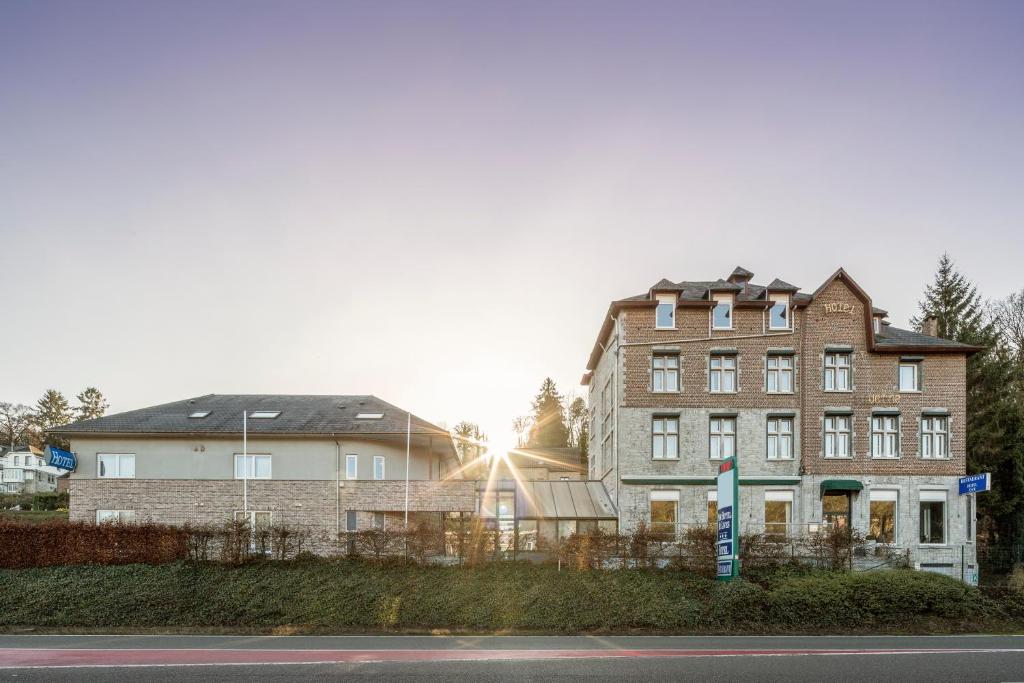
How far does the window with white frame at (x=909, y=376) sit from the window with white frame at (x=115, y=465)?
3369 centimetres

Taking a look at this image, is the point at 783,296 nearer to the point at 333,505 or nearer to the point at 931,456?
the point at 931,456

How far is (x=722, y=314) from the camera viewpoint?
32.5 metres

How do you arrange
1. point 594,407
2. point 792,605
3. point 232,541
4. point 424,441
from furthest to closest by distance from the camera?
point 594,407
point 424,441
point 232,541
point 792,605

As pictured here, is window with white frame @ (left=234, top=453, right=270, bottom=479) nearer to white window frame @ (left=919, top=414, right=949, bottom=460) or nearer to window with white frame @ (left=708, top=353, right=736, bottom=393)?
window with white frame @ (left=708, top=353, right=736, bottom=393)

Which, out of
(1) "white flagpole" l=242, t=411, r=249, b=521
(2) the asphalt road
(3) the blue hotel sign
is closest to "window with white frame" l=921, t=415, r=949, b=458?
(2) the asphalt road

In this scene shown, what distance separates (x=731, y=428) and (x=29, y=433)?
97389 millimetres

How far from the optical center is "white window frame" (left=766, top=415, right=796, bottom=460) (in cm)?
3181

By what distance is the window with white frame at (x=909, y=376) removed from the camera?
32.3 m

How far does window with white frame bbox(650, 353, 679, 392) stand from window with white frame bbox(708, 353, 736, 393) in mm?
1437

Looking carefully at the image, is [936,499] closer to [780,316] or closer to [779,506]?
[779,506]

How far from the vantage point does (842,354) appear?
1275 inches

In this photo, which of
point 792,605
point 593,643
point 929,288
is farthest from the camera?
point 929,288

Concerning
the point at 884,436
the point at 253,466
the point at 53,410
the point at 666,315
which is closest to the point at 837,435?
the point at 884,436

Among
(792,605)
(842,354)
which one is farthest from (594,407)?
(792,605)
